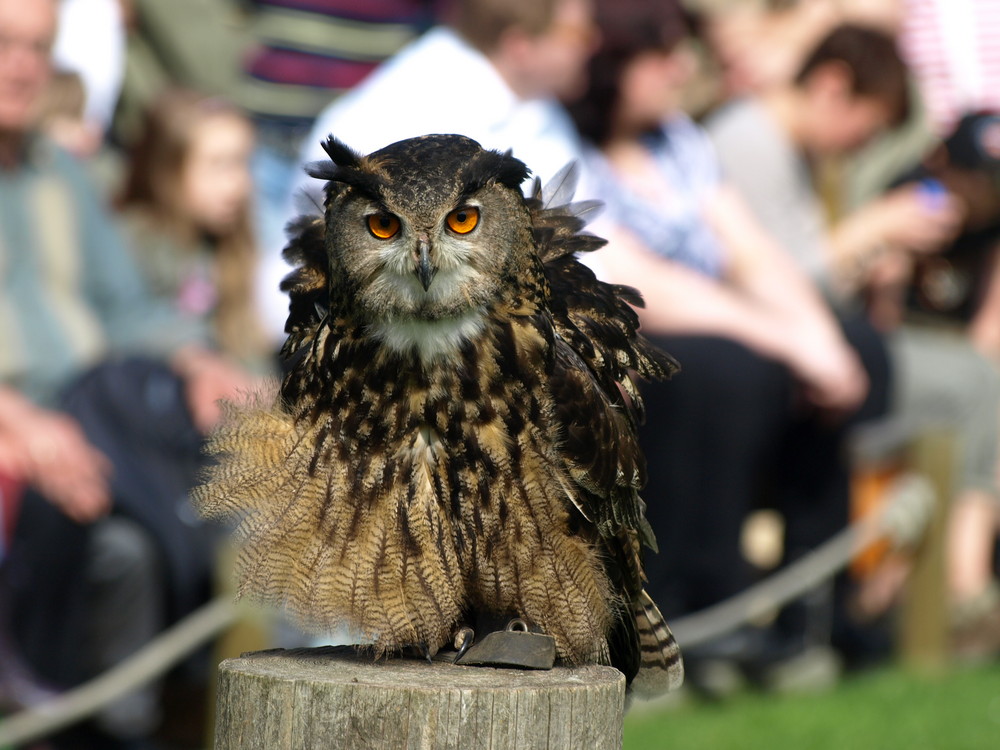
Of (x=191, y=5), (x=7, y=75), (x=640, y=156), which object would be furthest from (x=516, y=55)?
(x=191, y=5)

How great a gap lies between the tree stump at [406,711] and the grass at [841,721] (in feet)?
10.3

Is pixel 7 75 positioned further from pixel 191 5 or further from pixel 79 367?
pixel 191 5

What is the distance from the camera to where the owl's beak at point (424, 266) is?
2.56m

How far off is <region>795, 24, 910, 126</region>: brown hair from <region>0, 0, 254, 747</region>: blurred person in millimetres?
3199

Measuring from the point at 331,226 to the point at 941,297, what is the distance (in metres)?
5.83

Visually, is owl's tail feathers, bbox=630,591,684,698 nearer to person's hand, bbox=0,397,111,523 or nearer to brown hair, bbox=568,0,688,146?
person's hand, bbox=0,397,111,523

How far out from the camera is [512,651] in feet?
8.52

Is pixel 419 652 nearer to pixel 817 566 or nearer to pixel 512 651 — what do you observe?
pixel 512 651

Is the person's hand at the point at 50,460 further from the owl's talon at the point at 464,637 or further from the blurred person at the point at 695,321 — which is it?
the owl's talon at the point at 464,637

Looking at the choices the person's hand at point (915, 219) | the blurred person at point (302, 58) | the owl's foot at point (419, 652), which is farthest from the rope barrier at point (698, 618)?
the blurred person at point (302, 58)

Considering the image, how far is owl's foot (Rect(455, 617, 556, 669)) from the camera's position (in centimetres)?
259

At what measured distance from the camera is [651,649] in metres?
3.00

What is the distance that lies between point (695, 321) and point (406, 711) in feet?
11.7

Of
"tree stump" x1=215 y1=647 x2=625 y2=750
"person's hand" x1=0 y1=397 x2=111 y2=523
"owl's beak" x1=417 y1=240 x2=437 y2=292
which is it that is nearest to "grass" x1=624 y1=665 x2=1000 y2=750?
"person's hand" x1=0 y1=397 x2=111 y2=523
